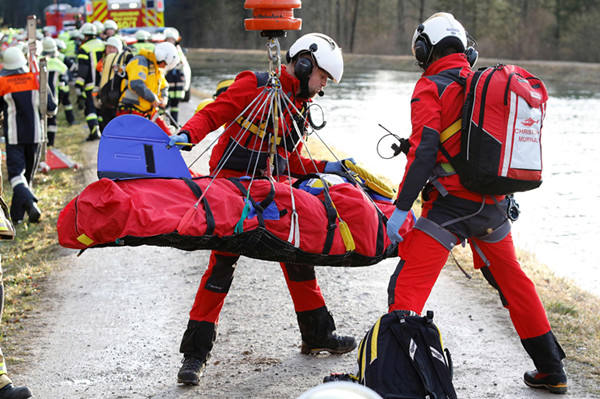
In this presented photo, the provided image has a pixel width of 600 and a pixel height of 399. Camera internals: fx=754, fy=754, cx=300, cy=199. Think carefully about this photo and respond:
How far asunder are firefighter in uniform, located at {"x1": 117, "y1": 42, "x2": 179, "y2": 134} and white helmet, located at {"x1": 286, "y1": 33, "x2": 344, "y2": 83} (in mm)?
5753

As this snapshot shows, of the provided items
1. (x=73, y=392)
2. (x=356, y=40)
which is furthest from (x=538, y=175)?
(x=356, y=40)

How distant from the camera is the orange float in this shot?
14.0 ft

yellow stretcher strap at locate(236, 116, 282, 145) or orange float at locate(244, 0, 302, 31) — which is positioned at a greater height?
orange float at locate(244, 0, 302, 31)

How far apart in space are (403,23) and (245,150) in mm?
51372

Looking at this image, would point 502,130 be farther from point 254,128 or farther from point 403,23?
point 403,23

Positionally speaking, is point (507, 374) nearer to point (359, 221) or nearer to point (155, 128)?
point (359, 221)

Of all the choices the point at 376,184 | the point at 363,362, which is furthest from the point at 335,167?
the point at 363,362

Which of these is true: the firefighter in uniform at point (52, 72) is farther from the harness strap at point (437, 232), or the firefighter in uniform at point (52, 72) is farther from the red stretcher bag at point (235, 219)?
the harness strap at point (437, 232)

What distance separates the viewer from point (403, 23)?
5422cm

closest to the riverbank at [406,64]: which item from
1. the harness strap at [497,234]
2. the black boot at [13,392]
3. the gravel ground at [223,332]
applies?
the gravel ground at [223,332]

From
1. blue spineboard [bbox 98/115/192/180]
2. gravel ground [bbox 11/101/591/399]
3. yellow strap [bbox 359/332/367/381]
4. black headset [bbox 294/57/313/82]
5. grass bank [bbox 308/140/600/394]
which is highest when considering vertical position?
black headset [bbox 294/57/313/82]

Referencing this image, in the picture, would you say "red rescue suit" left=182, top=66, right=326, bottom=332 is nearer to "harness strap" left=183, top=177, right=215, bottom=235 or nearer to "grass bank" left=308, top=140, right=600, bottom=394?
"harness strap" left=183, top=177, right=215, bottom=235

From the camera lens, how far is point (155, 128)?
436 cm

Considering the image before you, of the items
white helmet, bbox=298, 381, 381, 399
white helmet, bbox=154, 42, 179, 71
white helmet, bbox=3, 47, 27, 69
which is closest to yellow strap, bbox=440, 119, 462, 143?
→ white helmet, bbox=298, 381, 381, 399
